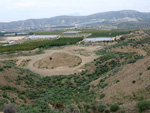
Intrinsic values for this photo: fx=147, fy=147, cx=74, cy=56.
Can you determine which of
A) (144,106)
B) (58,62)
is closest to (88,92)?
(144,106)

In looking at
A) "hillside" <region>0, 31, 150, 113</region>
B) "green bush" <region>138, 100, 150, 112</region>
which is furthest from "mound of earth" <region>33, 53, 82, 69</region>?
"green bush" <region>138, 100, 150, 112</region>

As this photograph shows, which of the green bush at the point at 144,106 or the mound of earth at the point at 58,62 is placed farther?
the mound of earth at the point at 58,62

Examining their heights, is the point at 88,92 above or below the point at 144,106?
below

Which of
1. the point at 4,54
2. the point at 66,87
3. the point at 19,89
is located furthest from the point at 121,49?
the point at 4,54

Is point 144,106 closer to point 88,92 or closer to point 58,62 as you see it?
point 88,92

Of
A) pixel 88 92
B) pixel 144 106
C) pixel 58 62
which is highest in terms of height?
pixel 144 106

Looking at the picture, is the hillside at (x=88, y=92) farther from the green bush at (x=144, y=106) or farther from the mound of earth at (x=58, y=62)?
the mound of earth at (x=58, y=62)

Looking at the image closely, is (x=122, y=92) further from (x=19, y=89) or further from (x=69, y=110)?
(x=19, y=89)

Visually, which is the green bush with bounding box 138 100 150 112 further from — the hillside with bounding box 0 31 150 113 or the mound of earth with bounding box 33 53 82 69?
the mound of earth with bounding box 33 53 82 69

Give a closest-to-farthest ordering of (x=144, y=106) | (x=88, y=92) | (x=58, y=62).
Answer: (x=144, y=106) → (x=88, y=92) → (x=58, y=62)

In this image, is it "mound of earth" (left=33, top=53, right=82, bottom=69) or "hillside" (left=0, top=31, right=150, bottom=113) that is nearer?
"hillside" (left=0, top=31, right=150, bottom=113)

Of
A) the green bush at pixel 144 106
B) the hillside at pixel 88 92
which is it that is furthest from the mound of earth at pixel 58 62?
the green bush at pixel 144 106
